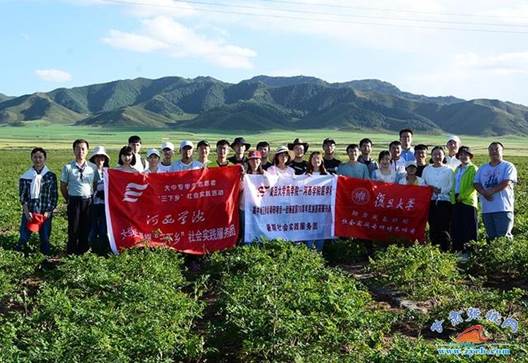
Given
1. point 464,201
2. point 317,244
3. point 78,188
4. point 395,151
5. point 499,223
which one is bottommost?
point 317,244

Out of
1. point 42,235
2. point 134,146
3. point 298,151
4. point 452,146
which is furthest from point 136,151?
point 452,146

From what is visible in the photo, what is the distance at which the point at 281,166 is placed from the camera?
9.75m

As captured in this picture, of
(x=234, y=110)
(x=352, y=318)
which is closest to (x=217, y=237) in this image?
(x=352, y=318)

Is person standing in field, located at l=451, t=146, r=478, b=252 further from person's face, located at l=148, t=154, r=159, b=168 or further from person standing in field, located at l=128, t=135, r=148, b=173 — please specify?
person standing in field, located at l=128, t=135, r=148, b=173

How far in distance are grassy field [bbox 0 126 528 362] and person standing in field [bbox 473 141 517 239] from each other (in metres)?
0.73

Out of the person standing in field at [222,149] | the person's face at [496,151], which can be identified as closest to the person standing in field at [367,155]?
the person's face at [496,151]

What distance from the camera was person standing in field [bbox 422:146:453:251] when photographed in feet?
31.7

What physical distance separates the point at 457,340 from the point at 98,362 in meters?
3.48

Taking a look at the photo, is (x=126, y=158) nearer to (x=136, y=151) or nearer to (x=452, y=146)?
(x=136, y=151)

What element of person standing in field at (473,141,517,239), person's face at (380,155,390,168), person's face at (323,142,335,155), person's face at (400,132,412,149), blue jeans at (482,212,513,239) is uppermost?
person's face at (400,132,412,149)

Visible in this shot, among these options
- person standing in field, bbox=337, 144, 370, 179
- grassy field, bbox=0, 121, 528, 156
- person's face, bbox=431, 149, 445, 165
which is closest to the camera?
person's face, bbox=431, 149, 445, 165

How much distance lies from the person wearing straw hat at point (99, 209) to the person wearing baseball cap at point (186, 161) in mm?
1231

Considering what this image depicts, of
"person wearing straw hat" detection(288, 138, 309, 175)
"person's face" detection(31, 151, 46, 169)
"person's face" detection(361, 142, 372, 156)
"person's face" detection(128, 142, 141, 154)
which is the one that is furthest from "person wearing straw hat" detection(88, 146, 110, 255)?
"person's face" detection(361, 142, 372, 156)

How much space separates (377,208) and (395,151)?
3.69 ft
